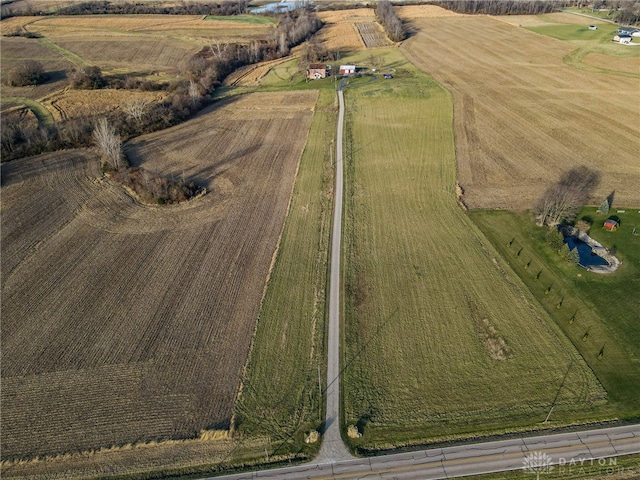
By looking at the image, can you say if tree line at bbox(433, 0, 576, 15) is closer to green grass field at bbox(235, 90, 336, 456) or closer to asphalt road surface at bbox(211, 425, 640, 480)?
green grass field at bbox(235, 90, 336, 456)

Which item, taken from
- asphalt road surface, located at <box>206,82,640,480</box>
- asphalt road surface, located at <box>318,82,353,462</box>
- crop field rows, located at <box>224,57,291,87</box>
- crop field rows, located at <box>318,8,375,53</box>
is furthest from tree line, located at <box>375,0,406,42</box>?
asphalt road surface, located at <box>206,82,640,480</box>

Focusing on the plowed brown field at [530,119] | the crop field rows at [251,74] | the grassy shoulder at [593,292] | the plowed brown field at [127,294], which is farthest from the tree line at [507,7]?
the grassy shoulder at [593,292]

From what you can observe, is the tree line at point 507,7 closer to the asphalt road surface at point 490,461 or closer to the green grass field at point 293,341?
the green grass field at point 293,341

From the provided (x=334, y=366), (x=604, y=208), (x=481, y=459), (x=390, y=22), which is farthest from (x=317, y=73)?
(x=481, y=459)

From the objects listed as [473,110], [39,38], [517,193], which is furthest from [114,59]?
[517,193]

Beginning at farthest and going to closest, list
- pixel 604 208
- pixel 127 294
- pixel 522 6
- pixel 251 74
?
pixel 522 6 < pixel 251 74 < pixel 604 208 < pixel 127 294

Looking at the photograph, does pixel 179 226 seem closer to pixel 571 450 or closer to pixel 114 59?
pixel 571 450

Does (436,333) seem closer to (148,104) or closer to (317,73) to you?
(148,104)
